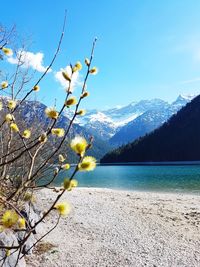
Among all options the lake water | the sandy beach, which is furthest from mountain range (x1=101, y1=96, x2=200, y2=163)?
the sandy beach

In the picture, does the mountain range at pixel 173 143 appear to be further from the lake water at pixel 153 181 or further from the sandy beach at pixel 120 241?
the sandy beach at pixel 120 241

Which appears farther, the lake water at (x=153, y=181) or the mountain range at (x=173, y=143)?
the mountain range at (x=173, y=143)

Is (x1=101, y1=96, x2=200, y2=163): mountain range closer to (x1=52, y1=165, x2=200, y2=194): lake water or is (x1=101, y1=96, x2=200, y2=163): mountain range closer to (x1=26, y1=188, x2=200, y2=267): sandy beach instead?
(x1=52, y1=165, x2=200, y2=194): lake water

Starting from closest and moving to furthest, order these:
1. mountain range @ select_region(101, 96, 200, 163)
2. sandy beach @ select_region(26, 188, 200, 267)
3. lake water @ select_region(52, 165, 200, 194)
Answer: sandy beach @ select_region(26, 188, 200, 267), lake water @ select_region(52, 165, 200, 194), mountain range @ select_region(101, 96, 200, 163)

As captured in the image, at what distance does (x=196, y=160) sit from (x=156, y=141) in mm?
16539

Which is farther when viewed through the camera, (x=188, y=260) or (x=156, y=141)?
(x=156, y=141)

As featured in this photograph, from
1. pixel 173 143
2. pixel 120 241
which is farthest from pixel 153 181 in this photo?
pixel 173 143

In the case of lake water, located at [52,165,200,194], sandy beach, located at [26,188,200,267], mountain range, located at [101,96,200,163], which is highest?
mountain range, located at [101,96,200,163]

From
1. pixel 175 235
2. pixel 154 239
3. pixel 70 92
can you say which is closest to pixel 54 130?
pixel 70 92

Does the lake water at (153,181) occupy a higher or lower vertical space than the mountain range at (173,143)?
lower

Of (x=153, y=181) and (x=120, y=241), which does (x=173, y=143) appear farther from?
(x=120, y=241)

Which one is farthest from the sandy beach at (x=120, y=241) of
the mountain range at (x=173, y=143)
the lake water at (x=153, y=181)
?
the mountain range at (x=173, y=143)

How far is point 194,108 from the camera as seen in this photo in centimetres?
11694

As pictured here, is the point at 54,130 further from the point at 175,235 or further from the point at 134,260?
the point at 175,235
